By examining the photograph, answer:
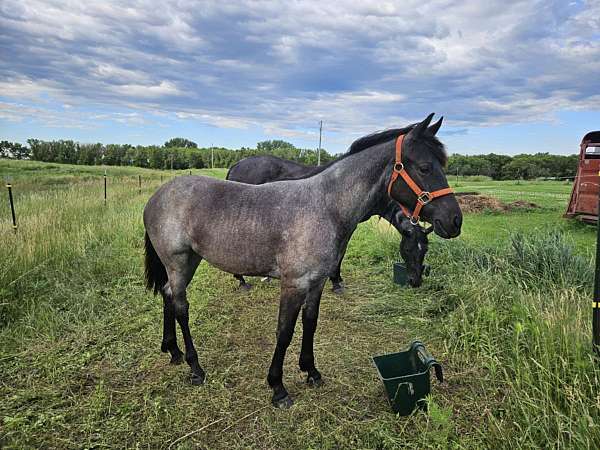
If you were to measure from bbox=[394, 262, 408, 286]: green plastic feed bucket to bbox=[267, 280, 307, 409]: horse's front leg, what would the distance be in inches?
129

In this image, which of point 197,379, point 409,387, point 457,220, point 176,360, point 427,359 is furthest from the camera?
point 176,360

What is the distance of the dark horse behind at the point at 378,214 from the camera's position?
4898 millimetres

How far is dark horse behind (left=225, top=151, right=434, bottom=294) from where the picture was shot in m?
4.90

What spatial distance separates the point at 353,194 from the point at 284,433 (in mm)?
1933

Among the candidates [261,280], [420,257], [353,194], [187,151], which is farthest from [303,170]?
[187,151]

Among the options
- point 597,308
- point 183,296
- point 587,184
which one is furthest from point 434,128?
point 587,184

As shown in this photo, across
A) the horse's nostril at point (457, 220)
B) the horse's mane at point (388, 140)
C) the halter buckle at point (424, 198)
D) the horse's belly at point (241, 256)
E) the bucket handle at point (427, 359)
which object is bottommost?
the bucket handle at point (427, 359)

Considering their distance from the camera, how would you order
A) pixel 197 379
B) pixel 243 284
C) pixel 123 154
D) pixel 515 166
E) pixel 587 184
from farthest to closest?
pixel 123 154, pixel 515 166, pixel 587 184, pixel 243 284, pixel 197 379

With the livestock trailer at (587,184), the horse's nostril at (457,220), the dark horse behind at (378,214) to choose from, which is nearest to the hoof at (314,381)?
the dark horse behind at (378,214)

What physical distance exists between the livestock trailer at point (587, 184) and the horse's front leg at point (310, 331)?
27.5ft

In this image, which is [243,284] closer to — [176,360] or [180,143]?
[176,360]

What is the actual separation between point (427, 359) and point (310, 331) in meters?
1.02

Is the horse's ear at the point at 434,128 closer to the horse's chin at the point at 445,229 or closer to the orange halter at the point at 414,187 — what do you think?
the orange halter at the point at 414,187

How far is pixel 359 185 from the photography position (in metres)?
3.03
